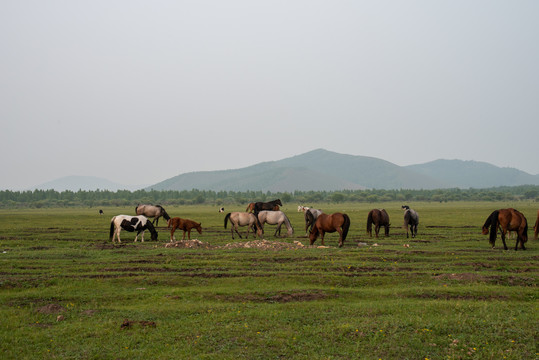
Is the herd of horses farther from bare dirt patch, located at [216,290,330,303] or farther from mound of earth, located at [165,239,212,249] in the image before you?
bare dirt patch, located at [216,290,330,303]

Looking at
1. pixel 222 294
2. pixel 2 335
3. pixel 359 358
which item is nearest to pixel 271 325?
pixel 359 358

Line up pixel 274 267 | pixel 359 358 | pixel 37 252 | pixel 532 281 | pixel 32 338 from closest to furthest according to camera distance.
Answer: pixel 359 358, pixel 32 338, pixel 532 281, pixel 274 267, pixel 37 252

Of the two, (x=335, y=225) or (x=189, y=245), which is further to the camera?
(x=189, y=245)

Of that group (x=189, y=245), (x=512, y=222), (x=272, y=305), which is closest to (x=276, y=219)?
(x=189, y=245)

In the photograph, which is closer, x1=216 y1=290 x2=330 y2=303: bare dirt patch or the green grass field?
the green grass field

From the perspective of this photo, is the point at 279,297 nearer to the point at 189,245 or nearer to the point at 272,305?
the point at 272,305

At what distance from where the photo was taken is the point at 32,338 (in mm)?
9891

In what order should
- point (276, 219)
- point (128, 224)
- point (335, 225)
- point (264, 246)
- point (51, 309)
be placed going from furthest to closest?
point (276, 219) → point (128, 224) → point (335, 225) → point (264, 246) → point (51, 309)

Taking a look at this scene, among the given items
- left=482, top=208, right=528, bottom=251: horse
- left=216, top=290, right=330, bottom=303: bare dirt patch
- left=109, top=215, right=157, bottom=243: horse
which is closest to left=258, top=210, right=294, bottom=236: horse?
left=109, top=215, right=157, bottom=243: horse

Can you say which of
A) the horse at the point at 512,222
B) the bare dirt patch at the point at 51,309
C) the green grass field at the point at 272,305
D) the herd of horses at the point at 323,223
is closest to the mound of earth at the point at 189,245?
the herd of horses at the point at 323,223

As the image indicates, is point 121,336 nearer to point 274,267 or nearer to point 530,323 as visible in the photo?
point 274,267

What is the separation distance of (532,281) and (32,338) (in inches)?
587

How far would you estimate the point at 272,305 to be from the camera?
1221cm

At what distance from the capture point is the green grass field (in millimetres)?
9273
